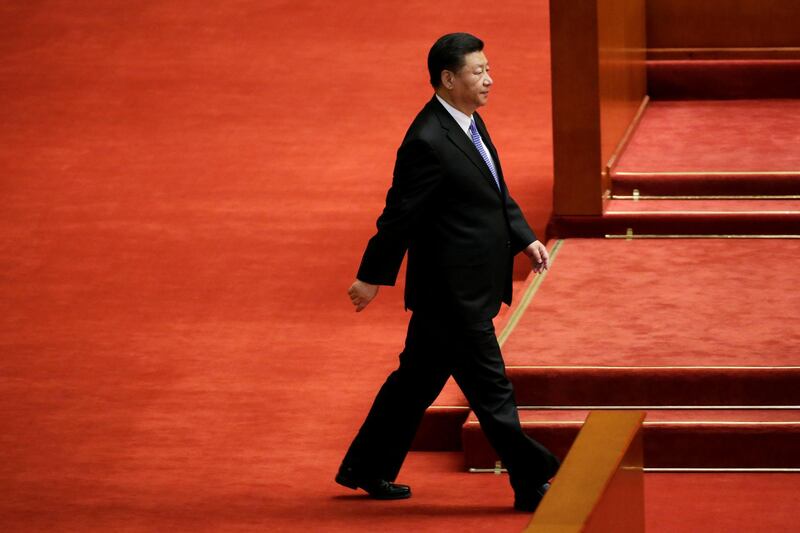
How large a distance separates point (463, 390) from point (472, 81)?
888mm

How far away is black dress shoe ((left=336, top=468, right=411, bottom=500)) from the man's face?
3.81 feet

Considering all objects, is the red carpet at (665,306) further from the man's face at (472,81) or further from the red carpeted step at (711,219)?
the man's face at (472,81)

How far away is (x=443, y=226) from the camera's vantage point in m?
4.89

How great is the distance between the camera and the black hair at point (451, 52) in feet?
15.8

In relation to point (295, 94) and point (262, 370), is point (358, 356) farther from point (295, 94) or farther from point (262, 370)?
point (295, 94)

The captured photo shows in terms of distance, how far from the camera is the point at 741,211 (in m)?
7.27

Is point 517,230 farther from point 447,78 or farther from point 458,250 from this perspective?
point 447,78

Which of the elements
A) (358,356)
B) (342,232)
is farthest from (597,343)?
(342,232)

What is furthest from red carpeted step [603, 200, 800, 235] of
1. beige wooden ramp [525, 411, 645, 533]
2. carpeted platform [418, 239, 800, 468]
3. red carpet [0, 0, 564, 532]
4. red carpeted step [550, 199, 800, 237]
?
beige wooden ramp [525, 411, 645, 533]

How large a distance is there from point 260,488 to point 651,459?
48.1 inches

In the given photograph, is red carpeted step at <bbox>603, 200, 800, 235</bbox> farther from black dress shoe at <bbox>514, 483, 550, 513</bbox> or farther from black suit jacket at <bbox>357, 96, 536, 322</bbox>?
black dress shoe at <bbox>514, 483, 550, 513</bbox>

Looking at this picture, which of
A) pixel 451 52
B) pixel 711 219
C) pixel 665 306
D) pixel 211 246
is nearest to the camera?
pixel 451 52

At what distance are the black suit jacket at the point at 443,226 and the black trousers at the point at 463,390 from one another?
69mm

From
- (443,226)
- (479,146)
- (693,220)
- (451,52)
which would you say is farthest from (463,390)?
(693,220)
